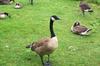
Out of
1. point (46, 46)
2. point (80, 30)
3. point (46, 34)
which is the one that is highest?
point (46, 46)

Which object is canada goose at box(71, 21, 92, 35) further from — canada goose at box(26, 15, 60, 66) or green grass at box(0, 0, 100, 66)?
canada goose at box(26, 15, 60, 66)

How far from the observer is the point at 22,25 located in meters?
12.5

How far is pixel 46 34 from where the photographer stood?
11.5m

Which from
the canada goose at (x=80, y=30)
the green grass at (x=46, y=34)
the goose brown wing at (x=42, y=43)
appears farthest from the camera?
the canada goose at (x=80, y=30)

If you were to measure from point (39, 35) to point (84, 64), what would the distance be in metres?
2.94

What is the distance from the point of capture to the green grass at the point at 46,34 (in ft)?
30.1

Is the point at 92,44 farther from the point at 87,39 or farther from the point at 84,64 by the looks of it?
the point at 84,64

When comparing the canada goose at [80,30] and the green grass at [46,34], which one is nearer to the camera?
the green grass at [46,34]

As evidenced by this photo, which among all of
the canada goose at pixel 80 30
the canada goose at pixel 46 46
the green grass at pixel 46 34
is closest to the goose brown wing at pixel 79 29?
the canada goose at pixel 80 30

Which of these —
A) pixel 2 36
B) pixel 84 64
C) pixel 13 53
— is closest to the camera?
pixel 84 64

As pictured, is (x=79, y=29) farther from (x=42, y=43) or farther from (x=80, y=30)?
(x=42, y=43)

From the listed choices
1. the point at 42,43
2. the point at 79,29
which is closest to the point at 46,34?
the point at 79,29

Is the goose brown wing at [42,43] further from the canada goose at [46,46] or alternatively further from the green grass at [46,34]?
the green grass at [46,34]

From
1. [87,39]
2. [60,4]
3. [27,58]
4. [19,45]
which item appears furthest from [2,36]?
[60,4]
